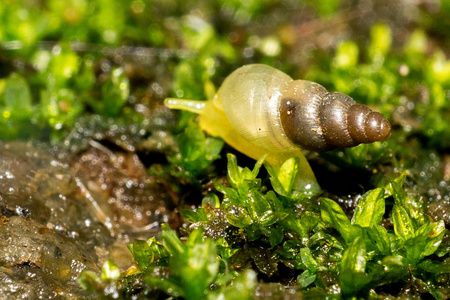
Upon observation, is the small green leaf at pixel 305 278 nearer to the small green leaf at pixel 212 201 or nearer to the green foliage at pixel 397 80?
the small green leaf at pixel 212 201

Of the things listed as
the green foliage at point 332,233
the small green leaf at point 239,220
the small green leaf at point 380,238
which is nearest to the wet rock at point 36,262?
the green foliage at point 332,233

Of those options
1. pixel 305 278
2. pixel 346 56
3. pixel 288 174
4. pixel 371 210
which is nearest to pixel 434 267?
pixel 371 210

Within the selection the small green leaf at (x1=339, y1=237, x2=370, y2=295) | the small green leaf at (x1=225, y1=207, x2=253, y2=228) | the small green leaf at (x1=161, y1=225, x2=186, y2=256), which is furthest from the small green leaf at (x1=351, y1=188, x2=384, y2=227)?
the small green leaf at (x1=161, y1=225, x2=186, y2=256)

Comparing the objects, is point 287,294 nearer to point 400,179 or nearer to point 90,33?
point 400,179

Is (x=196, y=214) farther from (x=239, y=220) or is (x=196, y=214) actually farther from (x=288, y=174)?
(x=288, y=174)

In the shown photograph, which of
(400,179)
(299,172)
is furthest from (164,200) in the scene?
(400,179)
